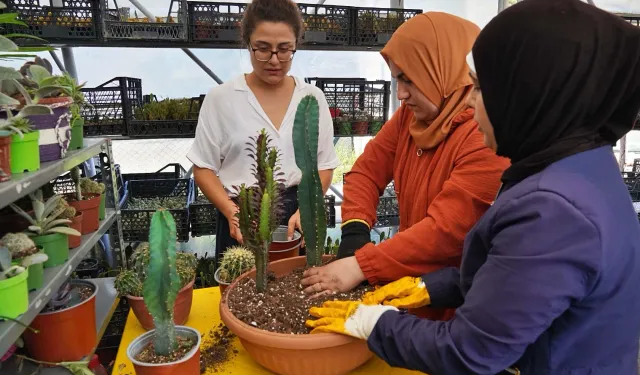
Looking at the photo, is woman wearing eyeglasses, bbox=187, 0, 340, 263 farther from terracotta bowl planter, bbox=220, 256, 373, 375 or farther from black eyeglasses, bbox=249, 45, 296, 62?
terracotta bowl planter, bbox=220, 256, 373, 375

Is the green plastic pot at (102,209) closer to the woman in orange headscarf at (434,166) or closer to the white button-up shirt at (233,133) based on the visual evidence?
the white button-up shirt at (233,133)

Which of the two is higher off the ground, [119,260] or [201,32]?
[201,32]

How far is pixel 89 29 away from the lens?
96.6 inches

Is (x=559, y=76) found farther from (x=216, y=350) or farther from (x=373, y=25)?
(x=373, y=25)

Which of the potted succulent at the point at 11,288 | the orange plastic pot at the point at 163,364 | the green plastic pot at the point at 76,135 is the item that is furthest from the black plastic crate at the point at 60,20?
the orange plastic pot at the point at 163,364

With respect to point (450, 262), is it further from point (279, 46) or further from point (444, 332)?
point (279, 46)

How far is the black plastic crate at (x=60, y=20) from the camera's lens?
2354 millimetres

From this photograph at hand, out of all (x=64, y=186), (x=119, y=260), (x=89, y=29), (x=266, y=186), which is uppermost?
(x=89, y=29)

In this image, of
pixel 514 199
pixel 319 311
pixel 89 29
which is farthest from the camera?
pixel 89 29

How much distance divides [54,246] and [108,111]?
1.54 m

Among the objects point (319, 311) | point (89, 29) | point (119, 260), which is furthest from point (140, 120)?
Result: point (319, 311)

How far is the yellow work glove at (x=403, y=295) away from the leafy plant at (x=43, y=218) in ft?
3.15

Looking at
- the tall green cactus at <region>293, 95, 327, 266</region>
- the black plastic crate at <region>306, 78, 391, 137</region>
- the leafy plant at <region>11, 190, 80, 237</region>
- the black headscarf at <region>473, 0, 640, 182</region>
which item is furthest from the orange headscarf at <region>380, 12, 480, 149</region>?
the black plastic crate at <region>306, 78, 391, 137</region>

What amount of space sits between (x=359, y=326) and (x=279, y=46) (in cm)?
112
